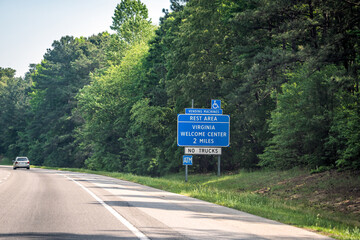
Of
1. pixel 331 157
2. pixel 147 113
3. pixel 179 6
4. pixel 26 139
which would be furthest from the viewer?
pixel 26 139

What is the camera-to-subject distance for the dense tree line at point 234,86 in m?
25.6

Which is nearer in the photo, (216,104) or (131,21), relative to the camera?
(216,104)

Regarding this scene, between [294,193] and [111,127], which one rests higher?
[111,127]

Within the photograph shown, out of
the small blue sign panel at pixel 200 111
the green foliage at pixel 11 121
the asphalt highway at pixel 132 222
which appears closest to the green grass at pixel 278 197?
the asphalt highway at pixel 132 222

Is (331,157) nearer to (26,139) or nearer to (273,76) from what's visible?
(273,76)

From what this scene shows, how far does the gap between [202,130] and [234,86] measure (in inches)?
369

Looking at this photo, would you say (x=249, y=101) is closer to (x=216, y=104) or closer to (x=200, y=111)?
(x=216, y=104)

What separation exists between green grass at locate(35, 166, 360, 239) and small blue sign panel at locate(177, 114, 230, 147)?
3148mm

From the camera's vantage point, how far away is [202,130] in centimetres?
3244

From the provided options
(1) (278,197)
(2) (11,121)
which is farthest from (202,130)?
(2) (11,121)

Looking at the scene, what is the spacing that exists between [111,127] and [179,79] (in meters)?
23.6

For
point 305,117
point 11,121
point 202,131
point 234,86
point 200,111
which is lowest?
point 202,131

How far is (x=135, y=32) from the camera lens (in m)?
73.6

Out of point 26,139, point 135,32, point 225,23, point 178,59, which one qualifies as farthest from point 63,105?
point 225,23
